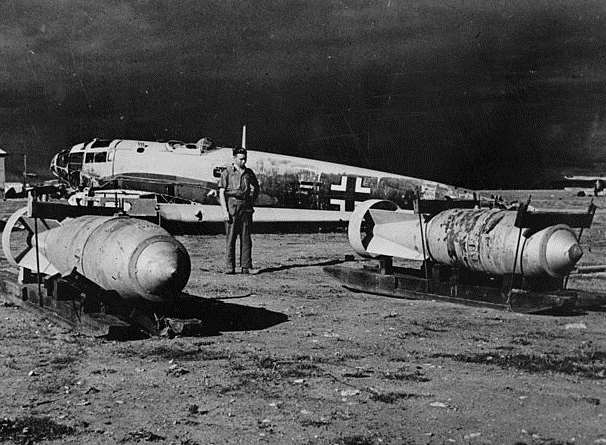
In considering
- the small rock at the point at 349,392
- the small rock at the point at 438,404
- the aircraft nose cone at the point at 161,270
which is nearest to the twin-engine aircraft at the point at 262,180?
the aircraft nose cone at the point at 161,270

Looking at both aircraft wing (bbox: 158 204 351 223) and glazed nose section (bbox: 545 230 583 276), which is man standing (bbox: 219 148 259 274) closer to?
glazed nose section (bbox: 545 230 583 276)

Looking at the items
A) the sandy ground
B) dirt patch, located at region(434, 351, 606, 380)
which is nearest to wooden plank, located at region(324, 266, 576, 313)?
the sandy ground

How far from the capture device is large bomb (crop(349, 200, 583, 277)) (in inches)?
289

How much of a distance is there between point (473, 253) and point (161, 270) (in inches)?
145

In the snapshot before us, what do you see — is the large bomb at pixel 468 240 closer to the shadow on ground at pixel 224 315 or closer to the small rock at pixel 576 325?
the small rock at pixel 576 325

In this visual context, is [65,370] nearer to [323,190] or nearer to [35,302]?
[35,302]

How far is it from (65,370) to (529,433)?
3.39 meters

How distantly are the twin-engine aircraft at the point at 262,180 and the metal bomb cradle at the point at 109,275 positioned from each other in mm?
10089

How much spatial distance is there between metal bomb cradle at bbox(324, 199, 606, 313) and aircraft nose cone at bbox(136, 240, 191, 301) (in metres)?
3.35

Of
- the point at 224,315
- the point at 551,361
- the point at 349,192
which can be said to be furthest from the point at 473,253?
the point at 349,192

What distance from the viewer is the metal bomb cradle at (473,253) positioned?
24.1 feet

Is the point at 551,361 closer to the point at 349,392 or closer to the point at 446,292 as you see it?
the point at 349,392

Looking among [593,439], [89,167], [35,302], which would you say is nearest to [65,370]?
[35,302]

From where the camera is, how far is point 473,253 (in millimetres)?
7941
